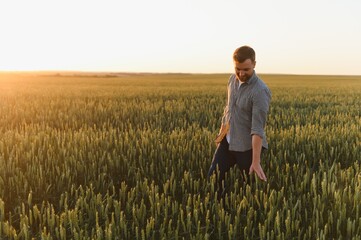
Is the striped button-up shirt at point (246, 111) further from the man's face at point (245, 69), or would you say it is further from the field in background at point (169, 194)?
the field in background at point (169, 194)

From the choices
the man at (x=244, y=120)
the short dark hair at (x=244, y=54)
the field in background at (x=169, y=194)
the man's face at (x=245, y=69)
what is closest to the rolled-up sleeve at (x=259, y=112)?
the man at (x=244, y=120)

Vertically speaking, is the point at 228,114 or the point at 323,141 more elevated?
the point at 228,114

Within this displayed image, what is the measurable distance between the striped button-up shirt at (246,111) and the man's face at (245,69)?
0.25 feet

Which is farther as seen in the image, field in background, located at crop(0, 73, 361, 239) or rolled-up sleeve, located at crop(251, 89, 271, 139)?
rolled-up sleeve, located at crop(251, 89, 271, 139)

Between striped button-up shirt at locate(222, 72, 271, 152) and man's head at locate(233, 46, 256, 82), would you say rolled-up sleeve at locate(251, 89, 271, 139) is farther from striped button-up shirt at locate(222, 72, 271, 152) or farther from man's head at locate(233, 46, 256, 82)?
man's head at locate(233, 46, 256, 82)

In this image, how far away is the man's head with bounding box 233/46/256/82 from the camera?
11.4 ft

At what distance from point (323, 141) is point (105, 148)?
319 cm

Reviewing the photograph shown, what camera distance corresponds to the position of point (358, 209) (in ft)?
10.7

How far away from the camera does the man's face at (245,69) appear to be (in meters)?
3.52

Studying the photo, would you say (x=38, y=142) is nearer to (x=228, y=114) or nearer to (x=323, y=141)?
(x=228, y=114)

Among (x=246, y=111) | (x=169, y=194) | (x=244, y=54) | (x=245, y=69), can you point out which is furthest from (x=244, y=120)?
(x=169, y=194)

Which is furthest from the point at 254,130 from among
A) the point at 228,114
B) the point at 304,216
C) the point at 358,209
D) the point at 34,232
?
the point at 34,232

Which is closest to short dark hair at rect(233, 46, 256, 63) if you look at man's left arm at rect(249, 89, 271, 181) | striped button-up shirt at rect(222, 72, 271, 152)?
striped button-up shirt at rect(222, 72, 271, 152)

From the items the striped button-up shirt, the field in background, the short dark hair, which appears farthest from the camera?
the striped button-up shirt
